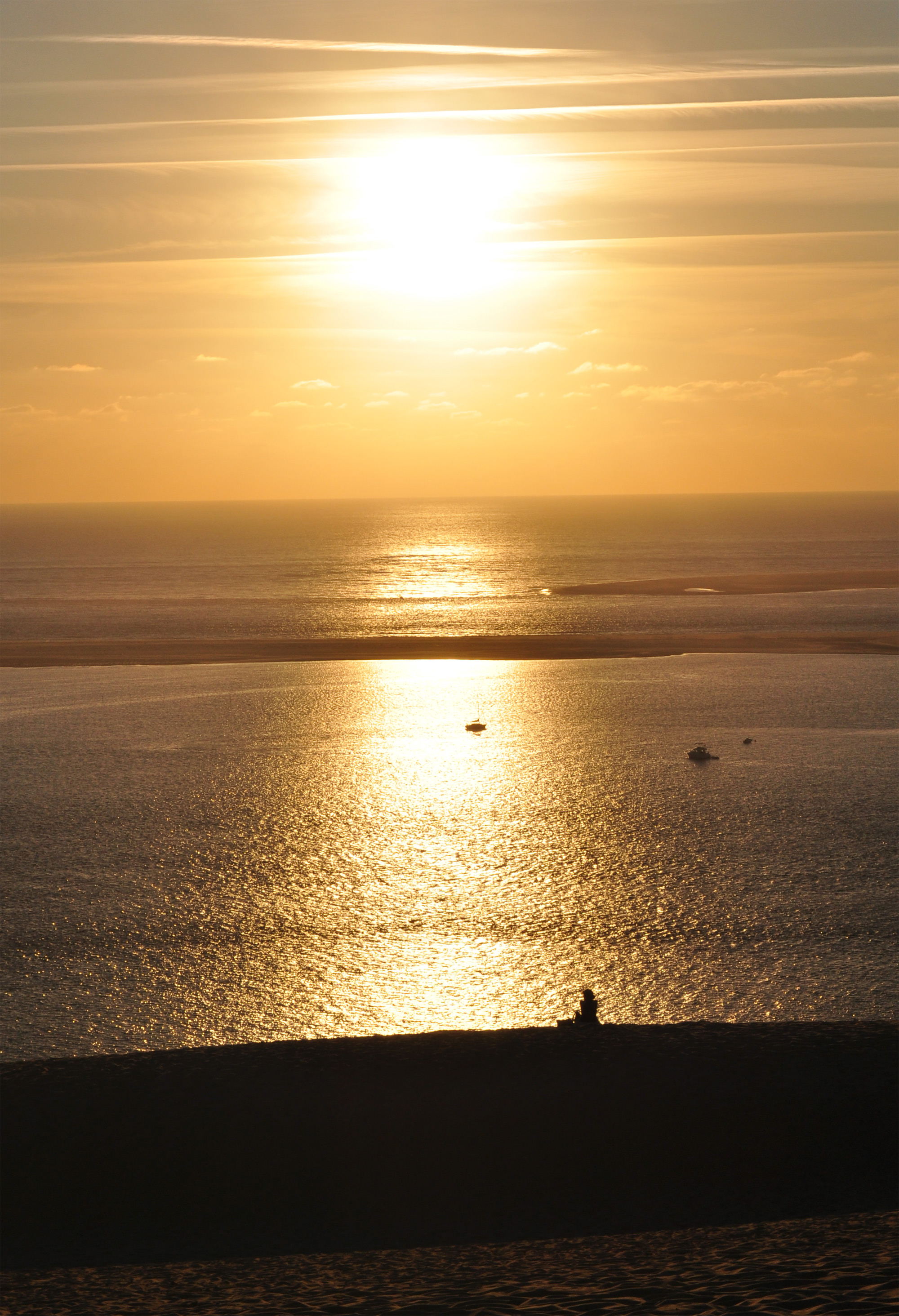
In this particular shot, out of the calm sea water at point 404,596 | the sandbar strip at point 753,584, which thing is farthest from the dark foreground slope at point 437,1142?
the sandbar strip at point 753,584

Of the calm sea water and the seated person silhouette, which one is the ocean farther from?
the calm sea water

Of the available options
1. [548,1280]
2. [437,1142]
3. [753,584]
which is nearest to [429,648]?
[753,584]

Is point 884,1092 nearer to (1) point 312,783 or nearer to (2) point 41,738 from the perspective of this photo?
(1) point 312,783

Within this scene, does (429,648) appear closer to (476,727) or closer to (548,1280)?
(476,727)

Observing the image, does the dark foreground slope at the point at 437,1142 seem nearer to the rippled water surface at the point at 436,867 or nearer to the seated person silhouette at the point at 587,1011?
the seated person silhouette at the point at 587,1011

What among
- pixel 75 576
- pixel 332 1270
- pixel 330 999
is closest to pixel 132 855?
pixel 330 999
